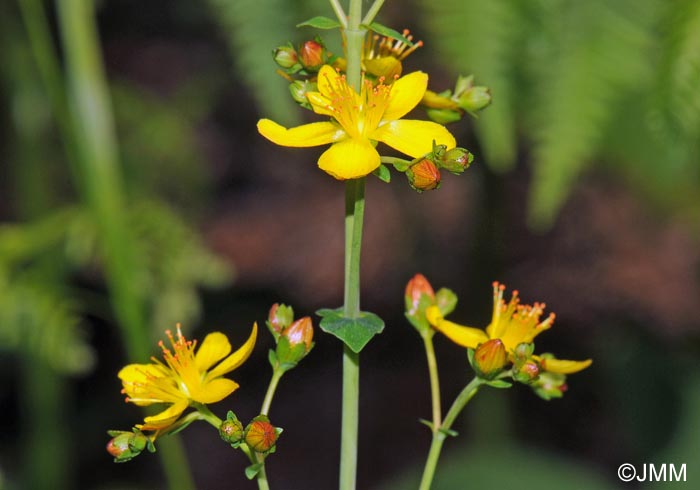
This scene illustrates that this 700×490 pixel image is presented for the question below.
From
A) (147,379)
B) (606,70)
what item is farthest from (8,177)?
(147,379)

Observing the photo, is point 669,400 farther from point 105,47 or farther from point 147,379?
point 105,47

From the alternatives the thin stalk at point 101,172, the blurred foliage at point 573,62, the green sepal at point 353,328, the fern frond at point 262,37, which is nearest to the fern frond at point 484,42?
the blurred foliage at point 573,62

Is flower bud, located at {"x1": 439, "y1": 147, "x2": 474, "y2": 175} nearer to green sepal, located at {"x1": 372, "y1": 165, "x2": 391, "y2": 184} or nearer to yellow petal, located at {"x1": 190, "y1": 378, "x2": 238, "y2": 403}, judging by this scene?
green sepal, located at {"x1": 372, "y1": 165, "x2": 391, "y2": 184}

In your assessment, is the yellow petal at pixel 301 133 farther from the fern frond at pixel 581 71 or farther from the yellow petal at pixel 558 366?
the fern frond at pixel 581 71

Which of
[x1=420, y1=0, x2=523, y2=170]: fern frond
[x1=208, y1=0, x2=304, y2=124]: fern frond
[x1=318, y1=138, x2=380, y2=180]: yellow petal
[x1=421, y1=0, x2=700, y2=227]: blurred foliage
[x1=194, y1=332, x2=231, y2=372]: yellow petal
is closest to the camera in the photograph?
[x1=318, y1=138, x2=380, y2=180]: yellow petal

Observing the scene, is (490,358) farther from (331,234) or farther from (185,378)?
(331,234)

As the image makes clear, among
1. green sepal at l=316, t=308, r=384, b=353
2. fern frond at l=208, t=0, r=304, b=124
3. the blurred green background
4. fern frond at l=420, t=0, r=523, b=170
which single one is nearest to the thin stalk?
the blurred green background
